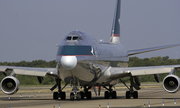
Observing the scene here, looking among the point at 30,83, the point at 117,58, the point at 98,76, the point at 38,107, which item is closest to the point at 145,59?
the point at 30,83

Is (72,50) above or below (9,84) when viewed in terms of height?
above

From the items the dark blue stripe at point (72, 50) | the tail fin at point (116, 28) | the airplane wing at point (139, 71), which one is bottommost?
the airplane wing at point (139, 71)

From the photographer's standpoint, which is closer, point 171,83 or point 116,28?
point 171,83

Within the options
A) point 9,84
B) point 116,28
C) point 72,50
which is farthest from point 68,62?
point 116,28

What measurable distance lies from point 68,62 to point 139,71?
22.9ft

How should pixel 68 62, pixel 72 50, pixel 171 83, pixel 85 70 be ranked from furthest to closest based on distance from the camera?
pixel 171 83 < pixel 85 70 < pixel 72 50 < pixel 68 62

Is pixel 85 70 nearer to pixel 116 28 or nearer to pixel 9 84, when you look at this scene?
pixel 9 84

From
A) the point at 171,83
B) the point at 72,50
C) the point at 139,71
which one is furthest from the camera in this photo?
the point at 139,71

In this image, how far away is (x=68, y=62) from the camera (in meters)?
25.3

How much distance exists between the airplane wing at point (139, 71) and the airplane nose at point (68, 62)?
6086 mm

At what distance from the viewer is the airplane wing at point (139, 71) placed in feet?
94.7

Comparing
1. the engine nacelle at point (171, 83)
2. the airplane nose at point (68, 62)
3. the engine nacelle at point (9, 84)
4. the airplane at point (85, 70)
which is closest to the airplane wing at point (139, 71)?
the airplane at point (85, 70)

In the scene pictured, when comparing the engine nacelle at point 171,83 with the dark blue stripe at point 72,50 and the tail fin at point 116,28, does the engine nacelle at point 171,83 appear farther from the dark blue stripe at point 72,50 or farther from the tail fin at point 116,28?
the tail fin at point 116,28

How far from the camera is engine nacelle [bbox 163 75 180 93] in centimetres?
2780
